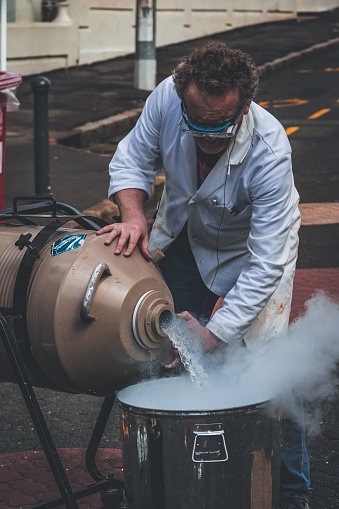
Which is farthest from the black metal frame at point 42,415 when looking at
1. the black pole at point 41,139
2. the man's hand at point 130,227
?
the black pole at point 41,139

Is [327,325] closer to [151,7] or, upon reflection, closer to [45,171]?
[45,171]

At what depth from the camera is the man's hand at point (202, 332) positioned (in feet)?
11.1

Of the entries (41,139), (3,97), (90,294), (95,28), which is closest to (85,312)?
(90,294)

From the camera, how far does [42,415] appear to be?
3.56m

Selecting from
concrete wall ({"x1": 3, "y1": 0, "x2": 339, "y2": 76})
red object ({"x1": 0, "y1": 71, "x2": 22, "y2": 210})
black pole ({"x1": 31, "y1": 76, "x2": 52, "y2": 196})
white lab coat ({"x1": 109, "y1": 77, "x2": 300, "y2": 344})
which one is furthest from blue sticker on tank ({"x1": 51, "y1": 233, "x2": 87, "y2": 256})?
concrete wall ({"x1": 3, "y1": 0, "x2": 339, "y2": 76})

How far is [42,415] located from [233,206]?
0.97 metres

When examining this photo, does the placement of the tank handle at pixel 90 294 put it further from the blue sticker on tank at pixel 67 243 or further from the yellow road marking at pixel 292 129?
the yellow road marking at pixel 292 129

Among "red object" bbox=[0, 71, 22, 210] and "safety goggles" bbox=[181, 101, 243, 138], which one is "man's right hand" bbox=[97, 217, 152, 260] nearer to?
"safety goggles" bbox=[181, 101, 243, 138]

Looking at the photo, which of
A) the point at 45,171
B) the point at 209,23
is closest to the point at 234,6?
the point at 209,23

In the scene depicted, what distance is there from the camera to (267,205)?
350 cm

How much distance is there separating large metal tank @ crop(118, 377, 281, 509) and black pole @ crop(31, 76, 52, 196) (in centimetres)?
614

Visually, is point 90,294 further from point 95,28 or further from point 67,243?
point 95,28

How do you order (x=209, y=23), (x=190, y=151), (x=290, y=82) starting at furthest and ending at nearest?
(x=209, y=23), (x=290, y=82), (x=190, y=151)

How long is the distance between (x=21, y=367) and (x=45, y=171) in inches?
240
